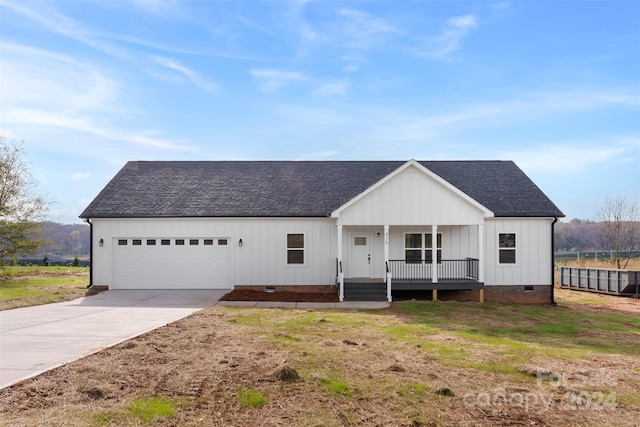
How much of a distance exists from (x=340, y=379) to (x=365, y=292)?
37.1 feet

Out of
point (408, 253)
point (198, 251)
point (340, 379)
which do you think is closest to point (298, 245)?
point (198, 251)

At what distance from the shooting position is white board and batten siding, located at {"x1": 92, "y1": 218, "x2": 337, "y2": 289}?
20391 mm

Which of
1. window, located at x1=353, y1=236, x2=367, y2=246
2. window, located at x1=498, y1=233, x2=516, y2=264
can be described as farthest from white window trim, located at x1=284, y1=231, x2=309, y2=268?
window, located at x1=498, y1=233, x2=516, y2=264

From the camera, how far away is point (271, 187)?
73.2 feet

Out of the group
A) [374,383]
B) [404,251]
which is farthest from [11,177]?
[374,383]

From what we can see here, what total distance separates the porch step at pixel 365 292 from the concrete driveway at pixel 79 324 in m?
4.99

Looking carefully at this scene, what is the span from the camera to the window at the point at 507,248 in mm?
20109

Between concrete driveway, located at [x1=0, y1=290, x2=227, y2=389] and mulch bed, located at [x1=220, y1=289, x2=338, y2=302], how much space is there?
75cm

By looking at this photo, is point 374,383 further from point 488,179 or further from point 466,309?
point 488,179

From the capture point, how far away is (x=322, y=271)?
20.2 metres

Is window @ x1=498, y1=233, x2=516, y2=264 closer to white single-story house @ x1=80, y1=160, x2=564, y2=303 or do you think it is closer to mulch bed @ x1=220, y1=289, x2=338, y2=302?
white single-story house @ x1=80, y1=160, x2=564, y2=303

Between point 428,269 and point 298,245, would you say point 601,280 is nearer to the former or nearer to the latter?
point 428,269

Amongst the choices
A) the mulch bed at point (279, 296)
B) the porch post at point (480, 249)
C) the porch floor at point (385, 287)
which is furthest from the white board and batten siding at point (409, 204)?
the mulch bed at point (279, 296)

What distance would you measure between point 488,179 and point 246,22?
44.5 ft
